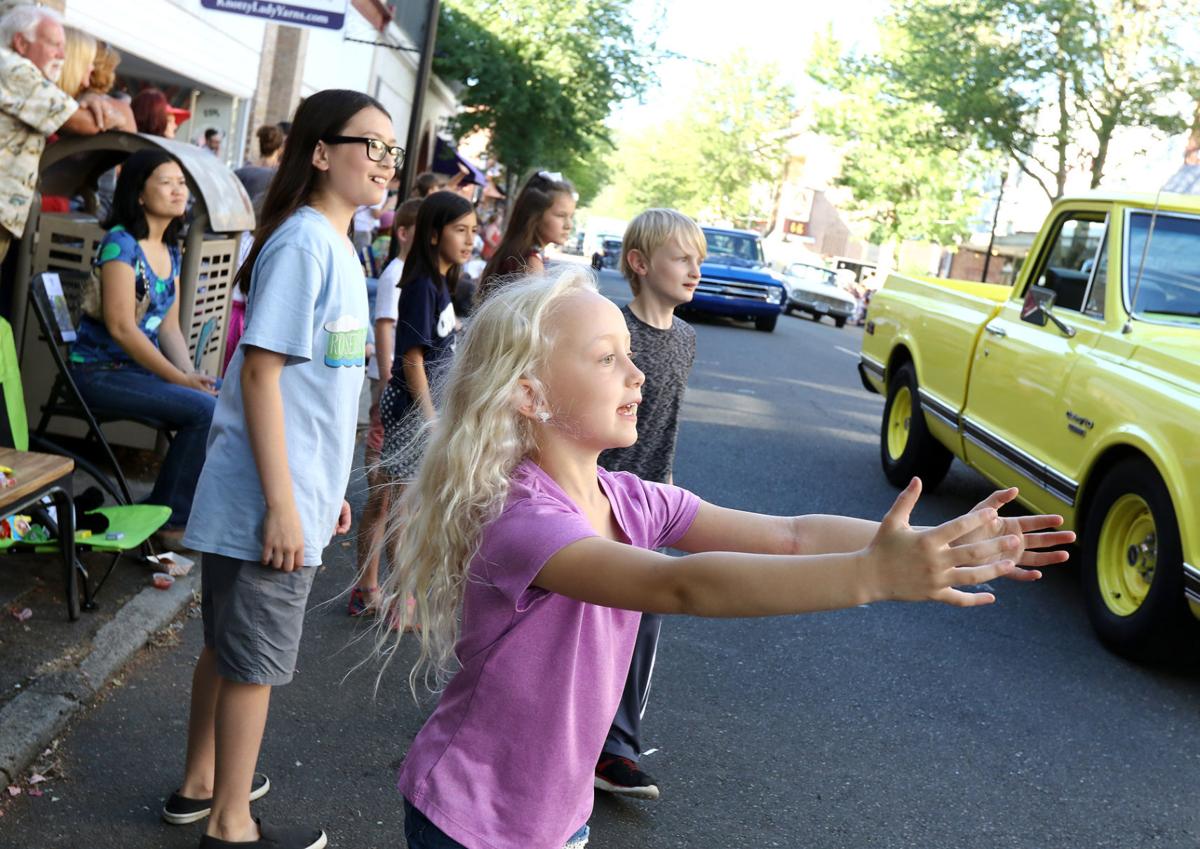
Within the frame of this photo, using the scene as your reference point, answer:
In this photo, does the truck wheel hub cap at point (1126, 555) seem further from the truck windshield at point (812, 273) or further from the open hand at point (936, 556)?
the truck windshield at point (812, 273)

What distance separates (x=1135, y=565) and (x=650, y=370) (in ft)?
10.1

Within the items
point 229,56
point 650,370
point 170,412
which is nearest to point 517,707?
point 650,370

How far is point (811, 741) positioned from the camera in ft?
15.8

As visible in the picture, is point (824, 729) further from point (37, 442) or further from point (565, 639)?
point (37, 442)

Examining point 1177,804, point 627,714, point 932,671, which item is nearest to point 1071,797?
point 1177,804

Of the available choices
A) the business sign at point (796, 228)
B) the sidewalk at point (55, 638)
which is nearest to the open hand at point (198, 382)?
the sidewalk at point (55, 638)

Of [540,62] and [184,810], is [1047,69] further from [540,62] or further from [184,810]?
[184,810]

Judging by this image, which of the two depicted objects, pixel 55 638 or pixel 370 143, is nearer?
pixel 370 143

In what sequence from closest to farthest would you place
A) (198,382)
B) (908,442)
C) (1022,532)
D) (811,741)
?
1. (1022,532)
2. (811,741)
3. (198,382)
4. (908,442)

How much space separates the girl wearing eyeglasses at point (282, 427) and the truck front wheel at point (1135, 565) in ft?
12.3

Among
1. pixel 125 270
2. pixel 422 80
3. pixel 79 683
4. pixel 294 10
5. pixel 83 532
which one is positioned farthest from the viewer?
pixel 422 80

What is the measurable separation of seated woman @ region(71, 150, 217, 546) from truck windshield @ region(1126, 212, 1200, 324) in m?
4.50

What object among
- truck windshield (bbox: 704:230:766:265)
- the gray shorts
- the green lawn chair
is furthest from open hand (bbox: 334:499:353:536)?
truck windshield (bbox: 704:230:766:265)

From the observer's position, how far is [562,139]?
99.6 feet
